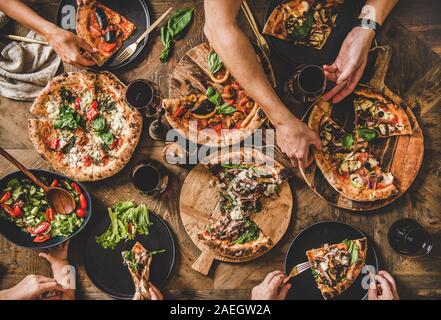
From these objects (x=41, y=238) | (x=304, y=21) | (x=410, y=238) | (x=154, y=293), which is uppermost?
(x=304, y=21)

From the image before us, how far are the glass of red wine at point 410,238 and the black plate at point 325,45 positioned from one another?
1.50 m

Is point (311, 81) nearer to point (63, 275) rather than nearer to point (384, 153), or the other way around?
point (384, 153)

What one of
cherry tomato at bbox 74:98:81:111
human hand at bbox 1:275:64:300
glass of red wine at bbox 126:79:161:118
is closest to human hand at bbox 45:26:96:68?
cherry tomato at bbox 74:98:81:111

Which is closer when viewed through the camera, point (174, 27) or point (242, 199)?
point (242, 199)

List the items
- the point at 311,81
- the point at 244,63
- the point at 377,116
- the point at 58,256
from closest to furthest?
the point at 244,63 < the point at 311,81 < the point at 377,116 < the point at 58,256

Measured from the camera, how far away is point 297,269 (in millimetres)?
3223

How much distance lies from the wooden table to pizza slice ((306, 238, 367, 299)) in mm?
213

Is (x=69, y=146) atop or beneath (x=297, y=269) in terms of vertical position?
atop

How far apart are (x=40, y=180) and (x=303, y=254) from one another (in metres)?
2.34

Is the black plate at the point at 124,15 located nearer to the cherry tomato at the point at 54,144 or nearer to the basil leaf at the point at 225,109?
the cherry tomato at the point at 54,144

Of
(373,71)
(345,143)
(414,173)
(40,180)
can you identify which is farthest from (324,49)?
(40,180)

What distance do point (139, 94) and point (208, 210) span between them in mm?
1139

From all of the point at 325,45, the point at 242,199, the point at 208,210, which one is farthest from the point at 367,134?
the point at 208,210

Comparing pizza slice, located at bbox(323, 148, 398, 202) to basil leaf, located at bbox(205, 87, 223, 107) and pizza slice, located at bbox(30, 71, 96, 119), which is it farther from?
pizza slice, located at bbox(30, 71, 96, 119)
